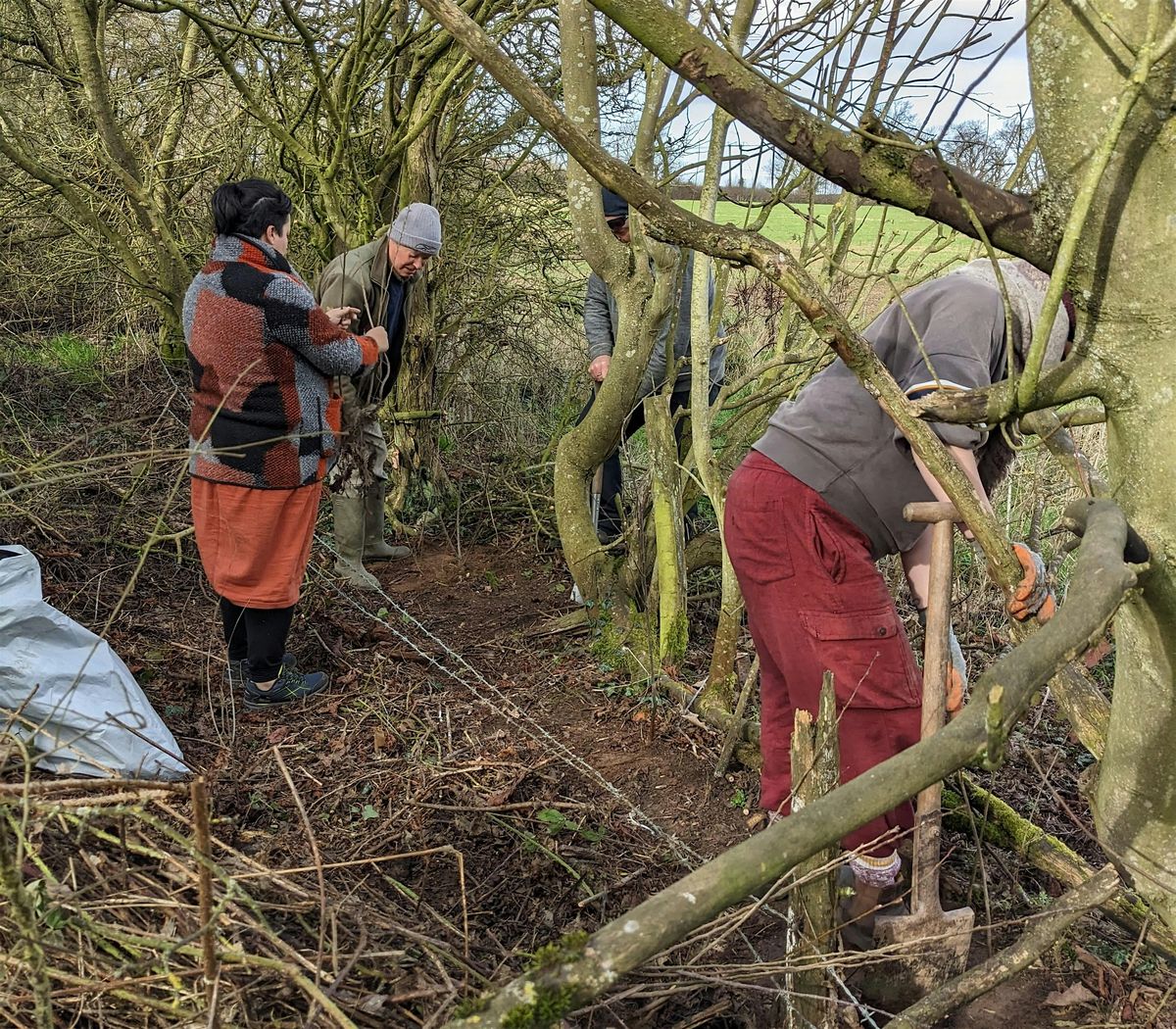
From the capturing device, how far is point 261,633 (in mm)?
4191

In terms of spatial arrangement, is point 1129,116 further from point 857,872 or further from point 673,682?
point 673,682

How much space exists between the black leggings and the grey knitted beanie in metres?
2.02

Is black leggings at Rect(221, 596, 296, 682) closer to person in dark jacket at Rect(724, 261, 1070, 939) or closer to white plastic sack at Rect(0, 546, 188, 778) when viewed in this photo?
white plastic sack at Rect(0, 546, 188, 778)

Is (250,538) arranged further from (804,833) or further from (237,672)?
(804,833)

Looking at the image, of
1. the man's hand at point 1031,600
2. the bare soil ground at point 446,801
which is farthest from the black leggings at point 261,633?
the man's hand at point 1031,600

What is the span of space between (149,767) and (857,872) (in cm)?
231

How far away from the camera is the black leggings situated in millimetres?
4172

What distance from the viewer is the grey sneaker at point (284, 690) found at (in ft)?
14.1

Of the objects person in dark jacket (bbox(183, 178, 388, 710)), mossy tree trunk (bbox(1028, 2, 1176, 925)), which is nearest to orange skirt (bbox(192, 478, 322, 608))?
person in dark jacket (bbox(183, 178, 388, 710))

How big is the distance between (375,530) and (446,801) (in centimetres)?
296

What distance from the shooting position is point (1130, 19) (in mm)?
1612

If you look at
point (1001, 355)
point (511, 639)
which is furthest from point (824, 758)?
point (511, 639)

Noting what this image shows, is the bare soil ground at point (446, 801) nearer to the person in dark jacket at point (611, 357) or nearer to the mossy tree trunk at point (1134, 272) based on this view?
the mossy tree trunk at point (1134, 272)

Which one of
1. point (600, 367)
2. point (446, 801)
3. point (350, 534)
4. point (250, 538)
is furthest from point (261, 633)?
point (600, 367)
